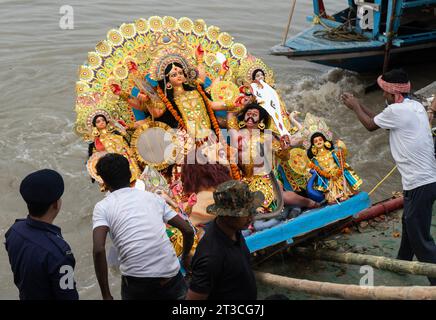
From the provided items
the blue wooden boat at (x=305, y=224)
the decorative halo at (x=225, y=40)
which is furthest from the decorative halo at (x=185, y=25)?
the blue wooden boat at (x=305, y=224)

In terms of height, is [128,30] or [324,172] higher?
[128,30]

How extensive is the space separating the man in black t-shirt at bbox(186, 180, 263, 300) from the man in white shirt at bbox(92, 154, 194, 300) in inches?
17.4

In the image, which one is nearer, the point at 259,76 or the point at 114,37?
the point at 114,37

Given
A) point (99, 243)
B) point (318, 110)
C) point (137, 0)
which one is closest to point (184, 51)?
point (99, 243)

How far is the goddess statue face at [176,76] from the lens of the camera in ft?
20.4

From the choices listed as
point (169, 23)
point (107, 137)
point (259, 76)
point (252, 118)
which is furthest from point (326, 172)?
point (169, 23)

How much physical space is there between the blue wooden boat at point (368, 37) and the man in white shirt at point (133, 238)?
759 cm

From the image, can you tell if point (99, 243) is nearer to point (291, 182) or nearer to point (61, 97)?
point (291, 182)

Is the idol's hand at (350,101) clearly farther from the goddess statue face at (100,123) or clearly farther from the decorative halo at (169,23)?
the decorative halo at (169,23)

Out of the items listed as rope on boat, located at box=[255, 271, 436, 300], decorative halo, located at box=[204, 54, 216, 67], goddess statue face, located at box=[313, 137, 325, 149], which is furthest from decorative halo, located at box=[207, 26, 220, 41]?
rope on boat, located at box=[255, 271, 436, 300]

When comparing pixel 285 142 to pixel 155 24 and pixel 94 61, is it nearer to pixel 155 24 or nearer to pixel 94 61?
pixel 155 24

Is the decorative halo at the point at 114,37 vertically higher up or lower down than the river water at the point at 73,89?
higher up

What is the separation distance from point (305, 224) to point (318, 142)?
89cm

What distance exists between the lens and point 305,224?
5.14 m
